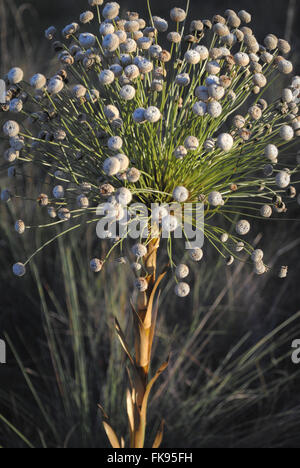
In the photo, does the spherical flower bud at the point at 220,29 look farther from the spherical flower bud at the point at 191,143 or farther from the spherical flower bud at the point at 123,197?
the spherical flower bud at the point at 123,197

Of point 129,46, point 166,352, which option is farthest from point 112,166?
point 166,352

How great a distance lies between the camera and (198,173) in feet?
2.79

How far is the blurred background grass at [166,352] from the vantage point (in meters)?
1.62

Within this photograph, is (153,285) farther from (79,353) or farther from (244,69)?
(79,353)

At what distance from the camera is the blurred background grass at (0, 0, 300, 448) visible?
1619mm

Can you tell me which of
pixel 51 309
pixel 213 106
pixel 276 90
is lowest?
pixel 51 309

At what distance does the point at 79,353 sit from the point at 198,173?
1.10 metres

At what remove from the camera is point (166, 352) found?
1.79m

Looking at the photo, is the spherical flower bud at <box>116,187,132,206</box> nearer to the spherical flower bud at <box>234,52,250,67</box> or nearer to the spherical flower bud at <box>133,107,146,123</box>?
the spherical flower bud at <box>133,107,146,123</box>

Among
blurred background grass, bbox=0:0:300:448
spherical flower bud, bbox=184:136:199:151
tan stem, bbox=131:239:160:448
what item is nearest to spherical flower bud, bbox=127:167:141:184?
spherical flower bud, bbox=184:136:199:151

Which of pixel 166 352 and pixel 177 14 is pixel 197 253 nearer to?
pixel 177 14

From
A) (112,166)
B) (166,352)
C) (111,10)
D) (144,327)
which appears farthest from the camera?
(166,352)
